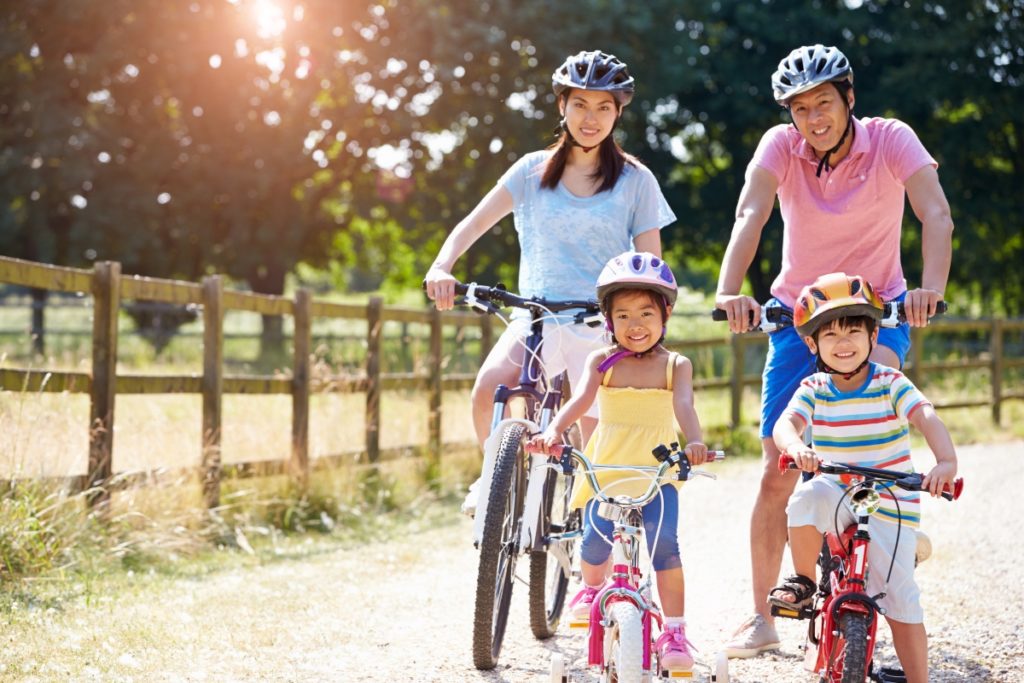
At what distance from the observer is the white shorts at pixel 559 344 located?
15.0 ft

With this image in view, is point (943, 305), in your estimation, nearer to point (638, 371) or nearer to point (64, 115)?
point (638, 371)

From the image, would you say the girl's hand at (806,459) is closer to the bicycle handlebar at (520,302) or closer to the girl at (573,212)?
the bicycle handlebar at (520,302)

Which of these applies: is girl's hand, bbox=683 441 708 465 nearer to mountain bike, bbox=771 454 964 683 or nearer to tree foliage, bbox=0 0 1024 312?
mountain bike, bbox=771 454 964 683

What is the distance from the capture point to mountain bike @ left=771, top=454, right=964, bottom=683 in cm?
343

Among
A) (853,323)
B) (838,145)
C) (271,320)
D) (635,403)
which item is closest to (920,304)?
(853,323)

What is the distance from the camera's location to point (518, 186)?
4.80 meters

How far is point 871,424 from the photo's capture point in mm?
3725

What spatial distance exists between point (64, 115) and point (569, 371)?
68.2 ft

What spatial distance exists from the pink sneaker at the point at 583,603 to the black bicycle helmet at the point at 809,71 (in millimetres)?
1722

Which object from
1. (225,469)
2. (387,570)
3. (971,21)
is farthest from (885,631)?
(971,21)

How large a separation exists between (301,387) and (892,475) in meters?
6.01

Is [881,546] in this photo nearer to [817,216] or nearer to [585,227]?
[817,216]

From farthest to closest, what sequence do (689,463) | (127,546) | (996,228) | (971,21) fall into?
(996,228) → (971,21) → (127,546) → (689,463)

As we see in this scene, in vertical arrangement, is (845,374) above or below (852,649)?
above
